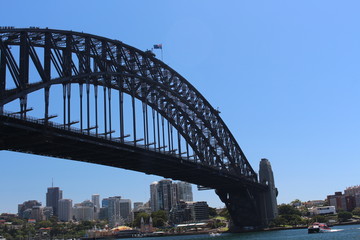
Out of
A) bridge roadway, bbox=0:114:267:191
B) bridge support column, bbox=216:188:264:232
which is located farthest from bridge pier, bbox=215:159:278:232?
bridge roadway, bbox=0:114:267:191

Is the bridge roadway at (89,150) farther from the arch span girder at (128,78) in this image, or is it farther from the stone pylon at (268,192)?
the stone pylon at (268,192)

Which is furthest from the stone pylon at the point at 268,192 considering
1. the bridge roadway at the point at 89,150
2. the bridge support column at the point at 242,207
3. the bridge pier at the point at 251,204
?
the bridge roadway at the point at 89,150

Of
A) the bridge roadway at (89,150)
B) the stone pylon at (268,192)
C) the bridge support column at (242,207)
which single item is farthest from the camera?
the stone pylon at (268,192)

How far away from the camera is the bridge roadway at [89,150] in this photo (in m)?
44.3

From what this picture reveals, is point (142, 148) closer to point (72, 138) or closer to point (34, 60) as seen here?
point (72, 138)

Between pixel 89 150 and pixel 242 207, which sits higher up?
pixel 89 150

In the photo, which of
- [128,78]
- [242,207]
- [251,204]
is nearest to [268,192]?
[251,204]

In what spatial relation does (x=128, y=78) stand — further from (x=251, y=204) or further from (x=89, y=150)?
(x=251, y=204)

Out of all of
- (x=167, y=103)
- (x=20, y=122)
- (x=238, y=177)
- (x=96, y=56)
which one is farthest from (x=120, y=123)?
(x=238, y=177)

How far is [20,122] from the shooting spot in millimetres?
42844

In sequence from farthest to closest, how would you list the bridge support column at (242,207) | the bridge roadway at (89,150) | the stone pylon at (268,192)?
the stone pylon at (268,192), the bridge support column at (242,207), the bridge roadway at (89,150)

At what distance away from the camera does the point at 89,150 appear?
55.3 meters

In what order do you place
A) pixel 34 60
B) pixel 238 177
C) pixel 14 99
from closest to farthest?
pixel 14 99
pixel 34 60
pixel 238 177

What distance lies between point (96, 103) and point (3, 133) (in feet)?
51.4
